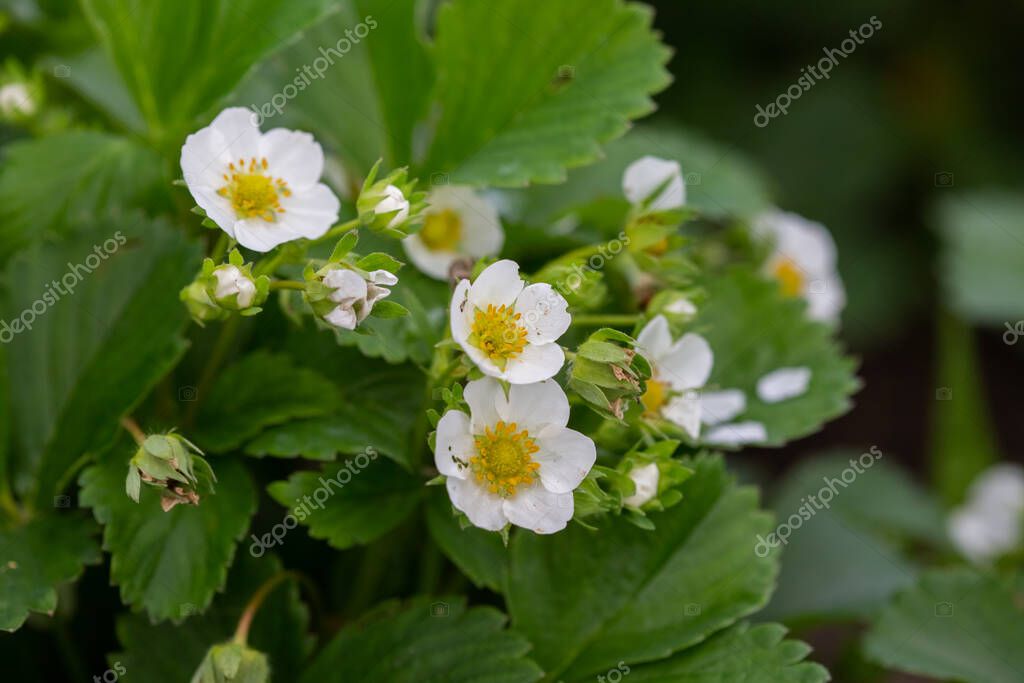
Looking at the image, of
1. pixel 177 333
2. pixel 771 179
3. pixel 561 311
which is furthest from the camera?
pixel 771 179

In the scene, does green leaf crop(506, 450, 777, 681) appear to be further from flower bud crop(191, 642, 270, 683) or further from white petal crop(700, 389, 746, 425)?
flower bud crop(191, 642, 270, 683)

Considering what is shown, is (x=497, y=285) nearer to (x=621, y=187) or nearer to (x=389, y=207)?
(x=389, y=207)

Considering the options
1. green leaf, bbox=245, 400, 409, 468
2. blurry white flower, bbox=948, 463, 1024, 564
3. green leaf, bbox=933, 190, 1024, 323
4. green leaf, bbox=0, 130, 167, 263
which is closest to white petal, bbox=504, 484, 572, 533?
green leaf, bbox=245, 400, 409, 468

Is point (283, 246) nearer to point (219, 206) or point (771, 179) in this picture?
point (219, 206)

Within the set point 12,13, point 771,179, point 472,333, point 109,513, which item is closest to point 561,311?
point 472,333

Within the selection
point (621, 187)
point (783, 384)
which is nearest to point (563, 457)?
point (783, 384)
